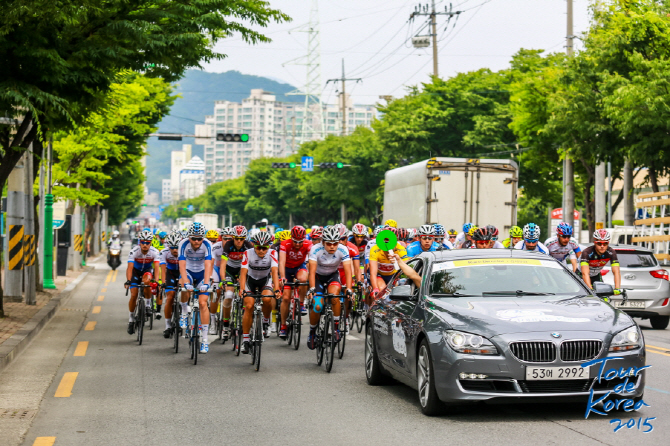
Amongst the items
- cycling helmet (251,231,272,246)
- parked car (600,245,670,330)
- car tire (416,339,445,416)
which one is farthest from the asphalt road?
parked car (600,245,670,330)

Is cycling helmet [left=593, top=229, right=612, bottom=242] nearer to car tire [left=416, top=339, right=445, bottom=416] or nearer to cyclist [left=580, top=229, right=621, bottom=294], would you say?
cyclist [left=580, top=229, right=621, bottom=294]

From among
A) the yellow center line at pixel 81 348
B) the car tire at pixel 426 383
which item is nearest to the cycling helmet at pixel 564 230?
the car tire at pixel 426 383

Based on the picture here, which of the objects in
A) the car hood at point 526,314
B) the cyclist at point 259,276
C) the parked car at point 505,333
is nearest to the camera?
the parked car at point 505,333

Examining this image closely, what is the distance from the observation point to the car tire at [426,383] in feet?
26.4

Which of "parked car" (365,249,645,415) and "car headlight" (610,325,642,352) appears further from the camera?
"car headlight" (610,325,642,352)

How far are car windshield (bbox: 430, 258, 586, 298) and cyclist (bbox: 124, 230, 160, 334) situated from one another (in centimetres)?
800

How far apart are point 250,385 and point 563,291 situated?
11.9 ft

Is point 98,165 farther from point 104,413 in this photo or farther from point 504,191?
point 104,413

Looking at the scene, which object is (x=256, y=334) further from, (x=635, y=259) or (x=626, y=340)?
(x=635, y=259)

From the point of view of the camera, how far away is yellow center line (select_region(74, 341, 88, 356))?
1390cm

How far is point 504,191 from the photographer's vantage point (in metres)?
26.7

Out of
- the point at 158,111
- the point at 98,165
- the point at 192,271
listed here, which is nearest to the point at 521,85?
the point at 158,111

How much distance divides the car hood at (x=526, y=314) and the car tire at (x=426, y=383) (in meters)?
0.35

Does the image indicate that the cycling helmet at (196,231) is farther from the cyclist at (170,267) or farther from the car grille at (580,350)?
the car grille at (580,350)
